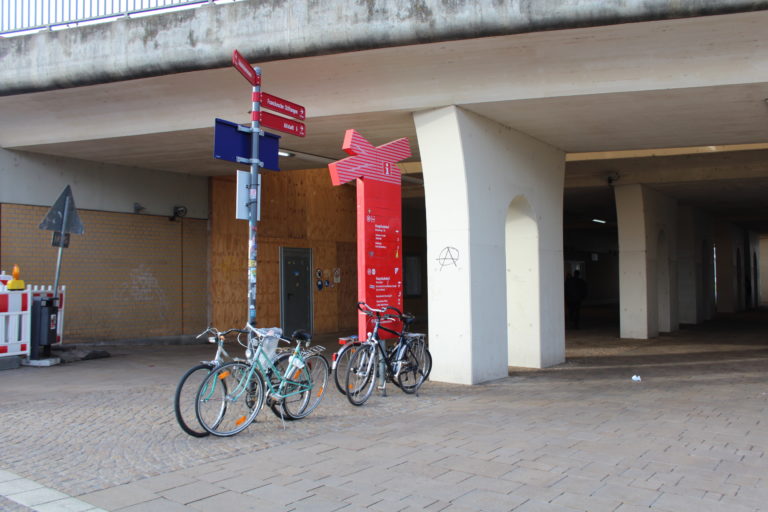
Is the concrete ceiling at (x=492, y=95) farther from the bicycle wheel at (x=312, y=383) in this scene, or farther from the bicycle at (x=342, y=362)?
the bicycle wheel at (x=312, y=383)

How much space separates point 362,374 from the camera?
750cm

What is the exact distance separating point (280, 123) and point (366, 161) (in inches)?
50.1

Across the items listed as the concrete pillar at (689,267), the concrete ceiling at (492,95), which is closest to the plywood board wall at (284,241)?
the concrete ceiling at (492,95)

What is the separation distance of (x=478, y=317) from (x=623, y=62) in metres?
3.54

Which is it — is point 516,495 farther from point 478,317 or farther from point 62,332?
point 62,332

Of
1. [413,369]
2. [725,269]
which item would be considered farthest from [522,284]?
[725,269]

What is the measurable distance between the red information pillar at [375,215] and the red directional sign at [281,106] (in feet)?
2.08

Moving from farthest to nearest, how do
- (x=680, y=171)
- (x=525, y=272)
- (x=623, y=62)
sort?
(x=680, y=171)
(x=525, y=272)
(x=623, y=62)

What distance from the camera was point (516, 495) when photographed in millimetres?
4352

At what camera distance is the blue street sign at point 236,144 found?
653cm

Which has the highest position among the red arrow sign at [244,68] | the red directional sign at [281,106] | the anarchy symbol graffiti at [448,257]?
the red arrow sign at [244,68]

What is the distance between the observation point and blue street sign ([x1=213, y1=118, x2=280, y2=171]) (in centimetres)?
653

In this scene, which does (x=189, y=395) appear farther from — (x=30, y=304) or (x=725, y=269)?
(x=725, y=269)

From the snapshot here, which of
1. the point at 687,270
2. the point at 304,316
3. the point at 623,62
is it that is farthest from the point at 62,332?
the point at 687,270
